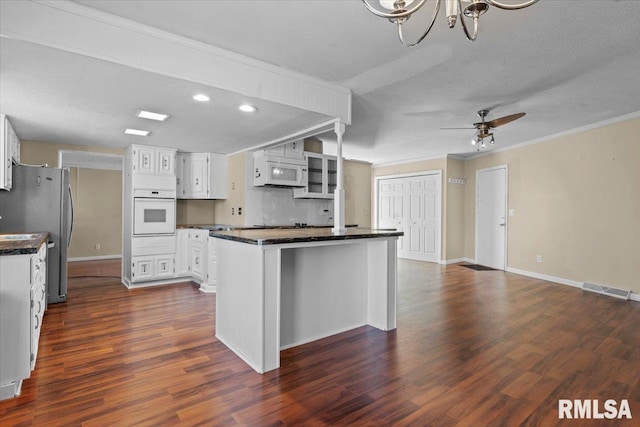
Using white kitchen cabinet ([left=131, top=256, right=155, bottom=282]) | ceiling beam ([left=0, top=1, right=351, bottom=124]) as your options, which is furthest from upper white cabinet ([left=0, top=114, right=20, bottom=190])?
ceiling beam ([left=0, top=1, right=351, bottom=124])

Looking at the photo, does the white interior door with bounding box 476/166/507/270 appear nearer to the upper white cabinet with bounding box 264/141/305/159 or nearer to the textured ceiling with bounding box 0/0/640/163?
the textured ceiling with bounding box 0/0/640/163

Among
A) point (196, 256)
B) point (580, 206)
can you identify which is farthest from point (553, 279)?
point (196, 256)

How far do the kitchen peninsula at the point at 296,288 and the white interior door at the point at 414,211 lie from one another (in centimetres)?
422

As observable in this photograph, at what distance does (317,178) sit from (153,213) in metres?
2.65

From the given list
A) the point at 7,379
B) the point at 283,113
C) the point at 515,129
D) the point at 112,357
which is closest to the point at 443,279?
the point at 515,129

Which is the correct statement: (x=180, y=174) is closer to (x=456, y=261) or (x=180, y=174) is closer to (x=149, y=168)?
(x=149, y=168)

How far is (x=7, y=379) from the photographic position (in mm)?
2020

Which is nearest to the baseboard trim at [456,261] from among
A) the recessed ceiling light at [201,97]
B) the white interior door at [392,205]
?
the white interior door at [392,205]

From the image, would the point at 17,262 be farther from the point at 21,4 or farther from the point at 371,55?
the point at 371,55

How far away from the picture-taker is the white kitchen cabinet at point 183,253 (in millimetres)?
5176

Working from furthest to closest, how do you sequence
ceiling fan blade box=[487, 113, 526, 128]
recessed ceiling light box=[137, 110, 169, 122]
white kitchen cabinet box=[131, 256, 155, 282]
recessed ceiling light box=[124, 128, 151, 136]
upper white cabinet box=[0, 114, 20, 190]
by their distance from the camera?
white kitchen cabinet box=[131, 256, 155, 282]
recessed ceiling light box=[124, 128, 151, 136]
ceiling fan blade box=[487, 113, 526, 128]
recessed ceiling light box=[137, 110, 169, 122]
upper white cabinet box=[0, 114, 20, 190]

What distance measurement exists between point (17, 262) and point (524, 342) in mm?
3769

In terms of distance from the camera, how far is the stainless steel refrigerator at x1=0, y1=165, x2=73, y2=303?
370 cm

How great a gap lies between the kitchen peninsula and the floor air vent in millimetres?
3312
